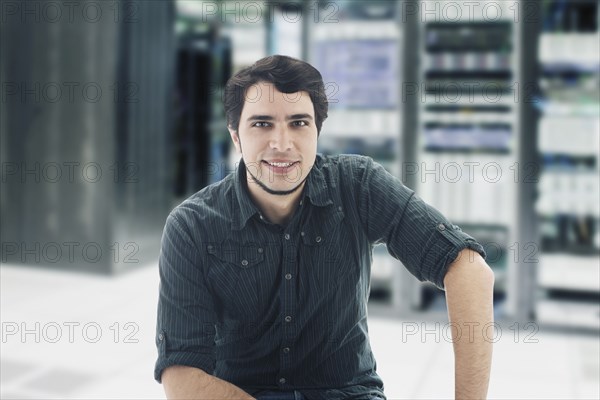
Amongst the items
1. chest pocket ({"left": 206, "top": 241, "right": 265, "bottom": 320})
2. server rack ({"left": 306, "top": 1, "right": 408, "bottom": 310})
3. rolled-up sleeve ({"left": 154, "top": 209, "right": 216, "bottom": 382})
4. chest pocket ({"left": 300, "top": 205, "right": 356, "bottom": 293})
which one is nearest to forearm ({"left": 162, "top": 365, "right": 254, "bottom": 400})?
rolled-up sleeve ({"left": 154, "top": 209, "right": 216, "bottom": 382})

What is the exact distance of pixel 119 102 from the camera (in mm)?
5188

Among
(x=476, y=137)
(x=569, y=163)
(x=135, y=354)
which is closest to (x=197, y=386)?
(x=135, y=354)

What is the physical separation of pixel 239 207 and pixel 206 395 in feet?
1.49

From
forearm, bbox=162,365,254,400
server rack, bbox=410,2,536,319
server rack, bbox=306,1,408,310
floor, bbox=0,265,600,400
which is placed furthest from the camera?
server rack, bbox=306,1,408,310

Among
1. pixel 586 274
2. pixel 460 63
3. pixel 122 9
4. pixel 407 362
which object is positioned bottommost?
pixel 407 362

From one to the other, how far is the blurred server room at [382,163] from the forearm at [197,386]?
162cm

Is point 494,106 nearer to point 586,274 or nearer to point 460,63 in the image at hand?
point 460,63

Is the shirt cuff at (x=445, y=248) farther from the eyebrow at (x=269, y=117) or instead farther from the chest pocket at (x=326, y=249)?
the eyebrow at (x=269, y=117)

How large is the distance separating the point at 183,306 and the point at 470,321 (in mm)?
655

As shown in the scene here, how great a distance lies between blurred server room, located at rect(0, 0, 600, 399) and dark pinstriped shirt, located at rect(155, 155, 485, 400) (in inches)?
58.9

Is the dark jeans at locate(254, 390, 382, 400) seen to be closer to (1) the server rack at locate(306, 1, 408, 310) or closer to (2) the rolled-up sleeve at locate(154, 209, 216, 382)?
(2) the rolled-up sleeve at locate(154, 209, 216, 382)

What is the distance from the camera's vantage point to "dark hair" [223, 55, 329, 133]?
5.64ft

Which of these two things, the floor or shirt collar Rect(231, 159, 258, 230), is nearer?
shirt collar Rect(231, 159, 258, 230)

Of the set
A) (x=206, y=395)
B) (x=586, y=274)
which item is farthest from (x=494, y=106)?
(x=206, y=395)
